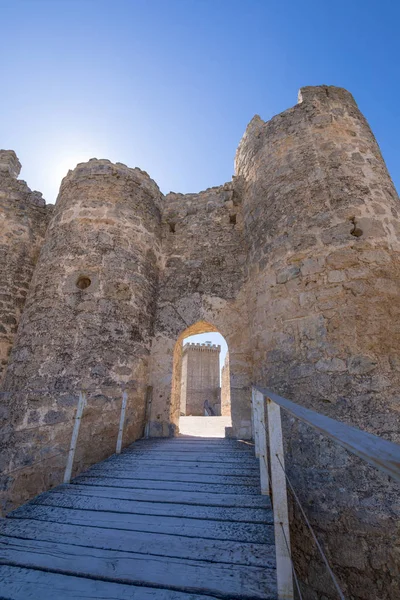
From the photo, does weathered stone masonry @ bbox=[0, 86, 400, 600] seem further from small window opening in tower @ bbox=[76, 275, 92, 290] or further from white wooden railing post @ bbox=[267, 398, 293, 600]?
white wooden railing post @ bbox=[267, 398, 293, 600]

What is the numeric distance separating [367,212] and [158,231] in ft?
14.5

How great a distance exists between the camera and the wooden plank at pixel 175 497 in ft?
7.68

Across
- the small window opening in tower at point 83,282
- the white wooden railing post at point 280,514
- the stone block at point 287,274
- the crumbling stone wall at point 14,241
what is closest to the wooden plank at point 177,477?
the white wooden railing post at point 280,514

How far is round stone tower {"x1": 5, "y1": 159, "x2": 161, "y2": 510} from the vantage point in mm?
3953

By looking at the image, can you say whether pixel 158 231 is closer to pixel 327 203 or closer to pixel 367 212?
pixel 327 203

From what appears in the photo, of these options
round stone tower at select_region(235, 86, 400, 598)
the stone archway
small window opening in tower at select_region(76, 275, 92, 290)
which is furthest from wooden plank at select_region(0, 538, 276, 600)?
small window opening in tower at select_region(76, 275, 92, 290)

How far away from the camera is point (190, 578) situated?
156 cm

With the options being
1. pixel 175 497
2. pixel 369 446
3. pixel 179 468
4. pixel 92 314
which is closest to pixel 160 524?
pixel 175 497

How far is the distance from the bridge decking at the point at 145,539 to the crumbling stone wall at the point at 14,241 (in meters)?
3.83

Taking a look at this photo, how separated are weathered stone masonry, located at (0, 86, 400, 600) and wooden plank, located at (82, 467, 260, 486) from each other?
588mm

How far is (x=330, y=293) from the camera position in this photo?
3.83 meters

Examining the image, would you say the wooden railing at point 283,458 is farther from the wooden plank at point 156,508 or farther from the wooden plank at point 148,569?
the wooden plank at point 156,508

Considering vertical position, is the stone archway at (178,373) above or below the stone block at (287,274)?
below

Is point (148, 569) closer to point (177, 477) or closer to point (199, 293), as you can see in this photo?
point (177, 477)
